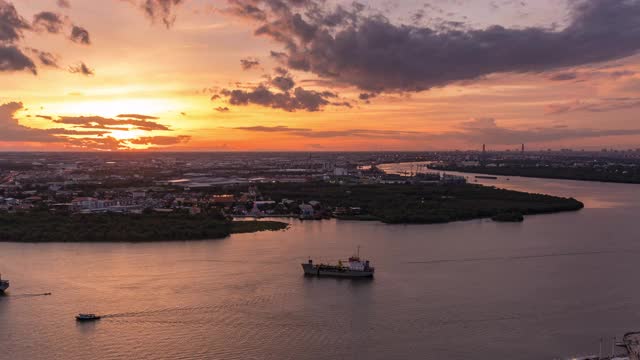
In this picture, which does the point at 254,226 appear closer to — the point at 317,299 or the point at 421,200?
the point at 317,299

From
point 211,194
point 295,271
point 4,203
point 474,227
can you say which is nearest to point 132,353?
point 295,271

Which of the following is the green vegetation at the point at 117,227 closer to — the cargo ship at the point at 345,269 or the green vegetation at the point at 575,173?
the cargo ship at the point at 345,269

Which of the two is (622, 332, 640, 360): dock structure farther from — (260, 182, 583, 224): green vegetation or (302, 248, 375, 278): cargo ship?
(260, 182, 583, 224): green vegetation

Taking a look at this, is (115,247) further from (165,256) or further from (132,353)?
(132,353)

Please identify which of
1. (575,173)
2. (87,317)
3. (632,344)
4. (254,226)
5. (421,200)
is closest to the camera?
(632,344)

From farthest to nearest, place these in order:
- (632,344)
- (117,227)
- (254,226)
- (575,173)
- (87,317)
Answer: (575,173) < (254,226) < (117,227) < (87,317) < (632,344)

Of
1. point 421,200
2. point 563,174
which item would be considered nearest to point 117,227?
point 421,200
